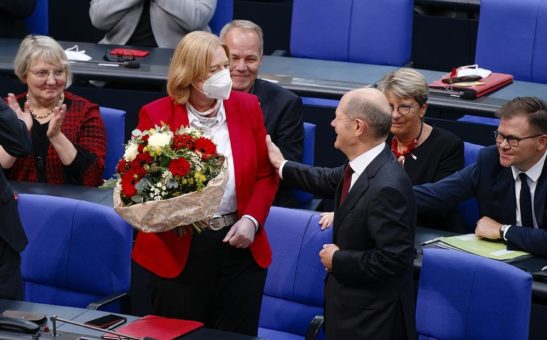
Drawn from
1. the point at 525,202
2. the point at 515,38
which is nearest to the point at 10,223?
the point at 525,202

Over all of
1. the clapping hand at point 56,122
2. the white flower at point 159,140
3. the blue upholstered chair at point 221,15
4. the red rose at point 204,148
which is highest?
the blue upholstered chair at point 221,15

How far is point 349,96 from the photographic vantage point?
3361 mm

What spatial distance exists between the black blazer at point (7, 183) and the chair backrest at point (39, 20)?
114 inches

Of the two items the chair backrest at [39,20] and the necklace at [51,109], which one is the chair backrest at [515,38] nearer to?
the necklace at [51,109]

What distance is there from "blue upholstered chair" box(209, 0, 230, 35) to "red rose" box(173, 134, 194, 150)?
9.89ft

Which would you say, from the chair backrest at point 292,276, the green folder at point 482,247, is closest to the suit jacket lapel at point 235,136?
the chair backrest at point 292,276

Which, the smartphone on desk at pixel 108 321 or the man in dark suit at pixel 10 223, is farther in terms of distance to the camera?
the man in dark suit at pixel 10 223

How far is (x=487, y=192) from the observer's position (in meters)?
4.25

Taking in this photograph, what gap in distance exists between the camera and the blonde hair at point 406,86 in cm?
443

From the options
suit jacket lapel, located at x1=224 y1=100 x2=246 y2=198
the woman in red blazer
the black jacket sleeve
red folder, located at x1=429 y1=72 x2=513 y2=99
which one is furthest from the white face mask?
red folder, located at x1=429 y1=72 x2=513 y2=99

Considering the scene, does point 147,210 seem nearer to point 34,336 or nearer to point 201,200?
point 201,200

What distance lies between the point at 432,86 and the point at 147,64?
1.51 m

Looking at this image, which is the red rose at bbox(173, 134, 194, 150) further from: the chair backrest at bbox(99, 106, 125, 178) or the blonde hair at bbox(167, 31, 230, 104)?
the chair backrest at bbox(99, 106, 125, 178)

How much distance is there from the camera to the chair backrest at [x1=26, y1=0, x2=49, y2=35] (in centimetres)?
636
